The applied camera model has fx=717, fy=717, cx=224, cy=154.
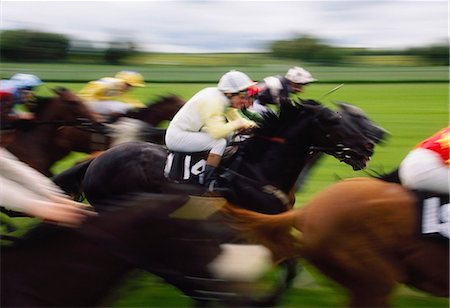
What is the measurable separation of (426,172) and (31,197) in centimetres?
206

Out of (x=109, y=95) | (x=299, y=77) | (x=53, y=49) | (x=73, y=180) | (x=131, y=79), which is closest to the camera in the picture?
(x=73, y=180)

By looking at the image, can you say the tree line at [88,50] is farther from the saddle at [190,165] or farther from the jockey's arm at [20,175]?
the jockey's arm at [20,175]

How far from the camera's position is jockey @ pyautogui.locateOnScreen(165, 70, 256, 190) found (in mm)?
5527

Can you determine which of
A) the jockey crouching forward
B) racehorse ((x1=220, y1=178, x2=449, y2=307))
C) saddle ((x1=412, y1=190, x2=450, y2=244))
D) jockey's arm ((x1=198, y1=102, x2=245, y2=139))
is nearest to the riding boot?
jockey's arm ((x1=198, y1=102, x2=245, y2=139))

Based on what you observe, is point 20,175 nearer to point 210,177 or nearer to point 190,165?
point 210,177

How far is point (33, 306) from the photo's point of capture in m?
2.65

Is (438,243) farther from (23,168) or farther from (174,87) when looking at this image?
(174,87)

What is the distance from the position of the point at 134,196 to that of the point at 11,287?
623 mm

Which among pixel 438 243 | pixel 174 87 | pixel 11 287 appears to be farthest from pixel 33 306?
pixel 174 87

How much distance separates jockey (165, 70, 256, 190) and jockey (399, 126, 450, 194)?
189cm

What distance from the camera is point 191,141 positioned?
224 inches

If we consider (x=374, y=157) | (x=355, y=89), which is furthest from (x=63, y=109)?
(x=355, y=89)

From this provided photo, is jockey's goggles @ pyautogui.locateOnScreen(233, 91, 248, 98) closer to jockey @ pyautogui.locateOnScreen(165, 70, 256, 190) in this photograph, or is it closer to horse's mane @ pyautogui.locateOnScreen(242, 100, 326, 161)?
jockey @ pyautogui.locateOnScreen(165, 70, 256, 190)

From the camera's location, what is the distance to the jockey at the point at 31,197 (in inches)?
110
